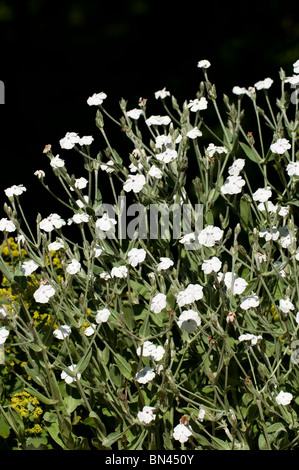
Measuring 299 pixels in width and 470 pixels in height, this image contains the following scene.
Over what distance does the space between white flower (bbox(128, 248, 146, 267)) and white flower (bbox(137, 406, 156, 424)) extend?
48 centimetres

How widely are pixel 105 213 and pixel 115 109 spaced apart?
160 centimetres

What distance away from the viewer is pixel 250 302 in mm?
2004

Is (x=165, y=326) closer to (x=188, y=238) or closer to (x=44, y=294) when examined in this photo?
(x=188, y=238)

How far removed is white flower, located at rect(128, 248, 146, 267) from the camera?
86.1 inches

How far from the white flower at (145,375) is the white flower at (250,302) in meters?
0.35

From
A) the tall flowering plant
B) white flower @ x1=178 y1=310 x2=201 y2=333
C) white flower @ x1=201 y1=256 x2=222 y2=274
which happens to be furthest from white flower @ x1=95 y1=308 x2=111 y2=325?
white flower @ x1=201 y1=256 x2=222 y2=274

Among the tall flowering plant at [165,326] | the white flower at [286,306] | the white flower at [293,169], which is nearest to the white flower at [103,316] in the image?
the tall flowering plant at [165,326]

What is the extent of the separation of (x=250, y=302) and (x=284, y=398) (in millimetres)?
313

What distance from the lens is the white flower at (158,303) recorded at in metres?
2.06

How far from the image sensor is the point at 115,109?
3.78 m

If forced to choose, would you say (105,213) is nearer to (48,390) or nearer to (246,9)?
(48,390)

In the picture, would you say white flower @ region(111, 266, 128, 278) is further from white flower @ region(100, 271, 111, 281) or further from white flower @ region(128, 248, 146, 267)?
white flower @ region(100, 271, 111, 281)

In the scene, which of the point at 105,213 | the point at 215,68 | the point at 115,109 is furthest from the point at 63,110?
the point at 105,213

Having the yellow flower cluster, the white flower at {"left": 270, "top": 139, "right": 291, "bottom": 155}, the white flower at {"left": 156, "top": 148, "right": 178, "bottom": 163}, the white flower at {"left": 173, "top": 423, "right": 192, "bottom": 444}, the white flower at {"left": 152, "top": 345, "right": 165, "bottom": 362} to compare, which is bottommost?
the yellow flower cluster
